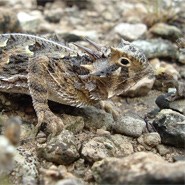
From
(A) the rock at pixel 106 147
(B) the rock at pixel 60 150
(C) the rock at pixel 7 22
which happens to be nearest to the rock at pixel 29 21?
(C) the rock at pixel 7 22

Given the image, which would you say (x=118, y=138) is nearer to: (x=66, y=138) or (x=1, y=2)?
(x=66, y=138)

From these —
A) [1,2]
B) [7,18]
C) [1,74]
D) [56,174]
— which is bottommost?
[1,2]

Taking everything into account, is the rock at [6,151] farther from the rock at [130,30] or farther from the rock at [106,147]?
the rock at [130,30]

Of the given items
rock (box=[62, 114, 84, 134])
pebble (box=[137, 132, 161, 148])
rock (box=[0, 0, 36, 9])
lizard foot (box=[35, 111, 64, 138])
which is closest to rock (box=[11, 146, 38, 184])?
lizard foot (box=[35, 111, 64, 138])

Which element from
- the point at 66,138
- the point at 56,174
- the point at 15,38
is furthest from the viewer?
the point at 15,38

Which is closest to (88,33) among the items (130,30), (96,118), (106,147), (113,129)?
(130,30)

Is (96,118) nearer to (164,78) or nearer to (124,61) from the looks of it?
(124,61)

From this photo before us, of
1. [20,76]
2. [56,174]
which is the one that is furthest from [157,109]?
[56,174]
